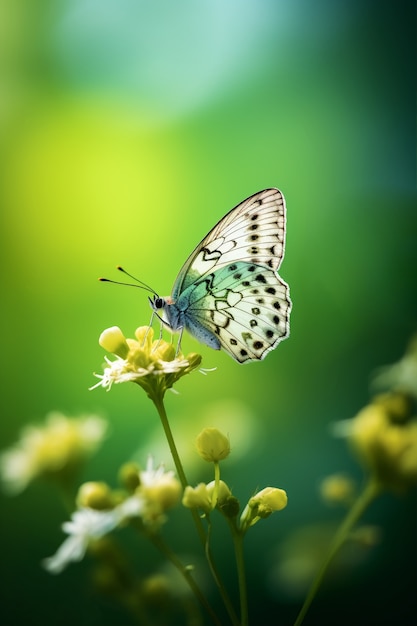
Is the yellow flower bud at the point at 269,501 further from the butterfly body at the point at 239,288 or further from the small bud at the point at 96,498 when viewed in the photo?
the butterfly body at the point at 239,288

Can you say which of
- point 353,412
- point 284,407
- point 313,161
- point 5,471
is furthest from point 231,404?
point 313,161

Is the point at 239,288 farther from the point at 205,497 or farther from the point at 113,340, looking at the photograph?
the point at 205,497

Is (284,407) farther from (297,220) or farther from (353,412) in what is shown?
(297,220)

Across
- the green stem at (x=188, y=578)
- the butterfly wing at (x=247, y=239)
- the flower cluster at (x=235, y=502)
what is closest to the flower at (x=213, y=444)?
the flower cluster at (x=235, y=502)

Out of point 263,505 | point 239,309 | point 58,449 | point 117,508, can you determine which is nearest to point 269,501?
point 263,505

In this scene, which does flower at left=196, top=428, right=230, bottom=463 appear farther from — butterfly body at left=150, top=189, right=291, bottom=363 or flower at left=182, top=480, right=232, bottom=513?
butterfly body at left=150, top=189, right=291, bottom=363
